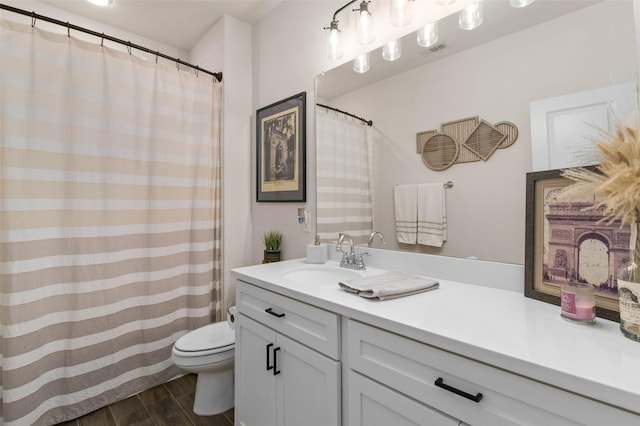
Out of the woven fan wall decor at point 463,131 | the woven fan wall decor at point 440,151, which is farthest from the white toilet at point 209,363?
the woven fan wall decor at point 463,131

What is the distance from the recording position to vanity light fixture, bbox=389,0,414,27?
54.6 inches

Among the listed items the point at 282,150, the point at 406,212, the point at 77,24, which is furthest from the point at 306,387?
the point at 77,24

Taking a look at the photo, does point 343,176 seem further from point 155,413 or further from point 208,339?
point 155,413

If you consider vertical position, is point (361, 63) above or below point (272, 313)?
above

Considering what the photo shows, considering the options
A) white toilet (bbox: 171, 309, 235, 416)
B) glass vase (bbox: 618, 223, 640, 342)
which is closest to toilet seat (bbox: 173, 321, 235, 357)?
white toilet (bbox: 171, 309, 235, 416)

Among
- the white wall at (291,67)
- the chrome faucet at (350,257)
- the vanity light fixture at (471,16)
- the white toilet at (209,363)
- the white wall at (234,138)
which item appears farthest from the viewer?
the white wall at (234,138)

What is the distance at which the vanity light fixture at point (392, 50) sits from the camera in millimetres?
1454

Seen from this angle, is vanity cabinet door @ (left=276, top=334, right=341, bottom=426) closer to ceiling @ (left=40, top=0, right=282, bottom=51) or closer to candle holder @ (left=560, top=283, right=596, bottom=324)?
candle holder @ (left=560, top=283, right=596, bottom=324)

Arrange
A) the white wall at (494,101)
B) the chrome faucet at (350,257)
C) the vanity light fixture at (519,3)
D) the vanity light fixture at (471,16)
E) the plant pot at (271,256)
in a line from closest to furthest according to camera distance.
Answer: the white wall at (494,101), the vanity light fixture at (519,3), the vanity light fixture at (471,16), the chrome faucet at (350,257), the plant pot at (271,256)

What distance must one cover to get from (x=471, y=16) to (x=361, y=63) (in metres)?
0.56

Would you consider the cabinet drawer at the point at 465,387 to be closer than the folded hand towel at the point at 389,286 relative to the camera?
Yes

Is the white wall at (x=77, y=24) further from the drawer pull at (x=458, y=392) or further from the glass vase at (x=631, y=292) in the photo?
the glass vase at (x=631, y=292)

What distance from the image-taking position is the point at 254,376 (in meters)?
1.37

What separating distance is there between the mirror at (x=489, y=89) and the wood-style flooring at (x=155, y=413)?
4.79 feet
